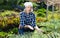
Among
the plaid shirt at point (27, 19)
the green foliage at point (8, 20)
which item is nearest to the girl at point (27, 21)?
the plaid shirt at point (27, 19)

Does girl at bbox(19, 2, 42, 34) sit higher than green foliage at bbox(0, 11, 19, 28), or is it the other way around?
girl at bbox(19, 2, 42, 34)

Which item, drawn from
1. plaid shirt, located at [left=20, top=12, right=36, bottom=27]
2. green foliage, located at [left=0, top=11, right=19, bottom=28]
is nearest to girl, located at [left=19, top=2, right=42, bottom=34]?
plaid shirt, located at [left=20, top=12, right=36, bottom=27]

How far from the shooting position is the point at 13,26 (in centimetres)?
828

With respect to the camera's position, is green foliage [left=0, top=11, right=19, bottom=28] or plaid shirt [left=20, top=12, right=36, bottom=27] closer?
plaid shirt [left=20, top=12, right=36, bottom=27]

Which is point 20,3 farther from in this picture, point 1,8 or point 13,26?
point 13,26

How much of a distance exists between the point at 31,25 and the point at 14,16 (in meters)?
2.93

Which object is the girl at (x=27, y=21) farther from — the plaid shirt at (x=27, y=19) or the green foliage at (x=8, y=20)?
the green foliage at (x=8, y=20)

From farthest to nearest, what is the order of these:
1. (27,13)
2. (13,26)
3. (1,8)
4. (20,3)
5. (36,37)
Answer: (20,3), (1,8), (13,26), (27,13), (36,37)

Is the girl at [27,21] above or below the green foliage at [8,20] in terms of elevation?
above

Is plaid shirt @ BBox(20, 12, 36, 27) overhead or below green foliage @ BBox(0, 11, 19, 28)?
overhead

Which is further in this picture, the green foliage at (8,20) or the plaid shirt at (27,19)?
the green foliage at (8,20)

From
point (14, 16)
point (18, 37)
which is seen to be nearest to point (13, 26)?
point (14, 16)

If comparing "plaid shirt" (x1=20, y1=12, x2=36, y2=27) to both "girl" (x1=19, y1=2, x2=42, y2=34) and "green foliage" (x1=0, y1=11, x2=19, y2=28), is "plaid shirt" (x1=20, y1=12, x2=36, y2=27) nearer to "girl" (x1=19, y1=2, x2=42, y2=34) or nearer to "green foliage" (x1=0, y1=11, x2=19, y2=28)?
"girl" (x1=19, y1=2, x2=42, y2=34)

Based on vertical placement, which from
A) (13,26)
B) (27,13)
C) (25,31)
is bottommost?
(13,26)
